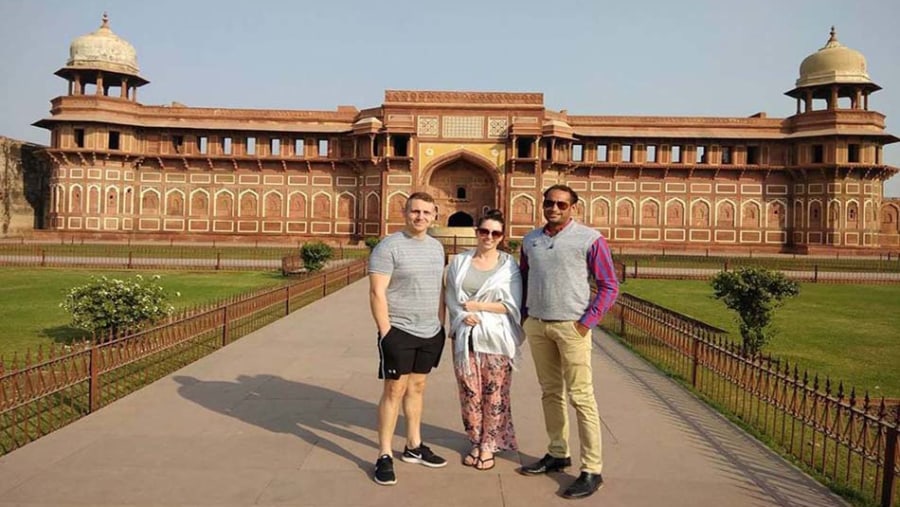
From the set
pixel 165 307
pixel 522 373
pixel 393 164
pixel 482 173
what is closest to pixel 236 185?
pixel 393 164

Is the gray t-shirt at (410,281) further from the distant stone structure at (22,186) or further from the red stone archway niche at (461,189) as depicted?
the distant stone structure at (22,186)

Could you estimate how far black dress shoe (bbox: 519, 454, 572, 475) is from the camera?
11.1 feet

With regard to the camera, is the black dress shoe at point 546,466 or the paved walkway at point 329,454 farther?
the black dress shoe at point 546,466

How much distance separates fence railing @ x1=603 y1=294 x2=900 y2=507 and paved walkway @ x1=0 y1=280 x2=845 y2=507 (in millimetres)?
312

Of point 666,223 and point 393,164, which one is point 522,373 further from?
point 666,223

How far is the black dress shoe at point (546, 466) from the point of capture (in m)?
3.37

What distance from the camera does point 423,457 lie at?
137 inches

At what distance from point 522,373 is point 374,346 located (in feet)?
6.88

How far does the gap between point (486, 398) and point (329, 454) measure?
1.05 meters

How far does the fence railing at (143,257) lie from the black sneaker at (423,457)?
1646cm

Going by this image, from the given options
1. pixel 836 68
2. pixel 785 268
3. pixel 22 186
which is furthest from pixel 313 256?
pixel 836 68

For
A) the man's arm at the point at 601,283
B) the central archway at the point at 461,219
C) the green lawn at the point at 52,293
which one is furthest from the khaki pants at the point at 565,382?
the central archway at the point at 461,219

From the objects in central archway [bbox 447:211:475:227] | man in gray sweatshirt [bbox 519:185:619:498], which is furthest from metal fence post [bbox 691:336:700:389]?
central archway [bbox 447:211:475:227]

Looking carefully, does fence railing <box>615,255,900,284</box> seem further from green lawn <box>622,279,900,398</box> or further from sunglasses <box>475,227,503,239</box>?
sunglasses <box>475,227,503,239</box>
